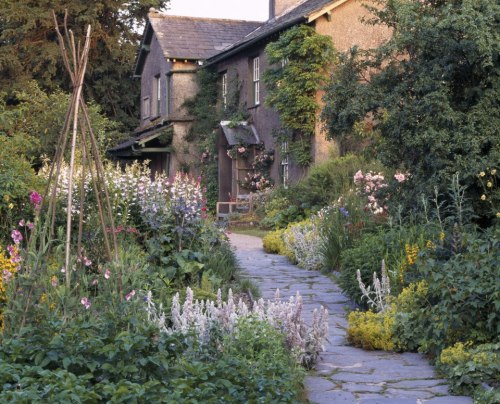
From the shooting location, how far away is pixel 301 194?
1962 cm

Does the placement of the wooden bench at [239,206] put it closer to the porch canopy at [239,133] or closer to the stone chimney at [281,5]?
the porch canopy at [239,133]

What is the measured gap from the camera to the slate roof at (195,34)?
3038cm

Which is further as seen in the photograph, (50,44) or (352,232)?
(50,44)

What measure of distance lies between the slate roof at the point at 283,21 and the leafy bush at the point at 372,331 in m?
14.4

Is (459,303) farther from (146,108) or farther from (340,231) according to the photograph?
(146,108)

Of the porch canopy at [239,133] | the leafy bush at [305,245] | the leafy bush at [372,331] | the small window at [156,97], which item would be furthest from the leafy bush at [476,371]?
the small window at [156,97]

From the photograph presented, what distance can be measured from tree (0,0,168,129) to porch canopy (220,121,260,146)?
1036cm

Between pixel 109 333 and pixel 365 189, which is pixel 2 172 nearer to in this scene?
pixel 109 333

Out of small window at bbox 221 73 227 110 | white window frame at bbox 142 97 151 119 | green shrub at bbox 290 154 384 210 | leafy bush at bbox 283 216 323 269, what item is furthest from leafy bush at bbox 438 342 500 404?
white window frame at bbox 142 97 151 119

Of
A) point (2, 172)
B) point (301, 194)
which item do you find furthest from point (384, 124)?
point (301, 194)

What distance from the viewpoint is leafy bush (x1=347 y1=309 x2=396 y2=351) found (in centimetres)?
763

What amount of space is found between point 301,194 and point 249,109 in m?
7.34

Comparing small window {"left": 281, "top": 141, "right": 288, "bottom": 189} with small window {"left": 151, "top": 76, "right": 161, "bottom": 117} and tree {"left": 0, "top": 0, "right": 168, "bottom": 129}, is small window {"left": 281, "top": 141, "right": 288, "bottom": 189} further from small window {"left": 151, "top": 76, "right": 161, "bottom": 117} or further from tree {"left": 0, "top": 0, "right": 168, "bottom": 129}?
tree {"left": 0, "top": 0, "right": 168, "bottom": 129}

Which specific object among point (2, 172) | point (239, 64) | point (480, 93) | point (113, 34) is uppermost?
point (113, 34)
